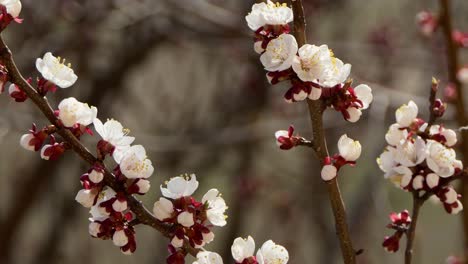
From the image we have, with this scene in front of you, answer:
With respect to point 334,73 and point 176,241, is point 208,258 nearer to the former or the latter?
point 176,241

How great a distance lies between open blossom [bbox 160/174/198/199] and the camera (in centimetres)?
119

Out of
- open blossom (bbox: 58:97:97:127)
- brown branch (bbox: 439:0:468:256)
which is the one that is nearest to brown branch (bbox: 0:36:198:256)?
open blossom (bbox: 58:97:97:127)

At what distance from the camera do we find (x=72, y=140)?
3.78ft

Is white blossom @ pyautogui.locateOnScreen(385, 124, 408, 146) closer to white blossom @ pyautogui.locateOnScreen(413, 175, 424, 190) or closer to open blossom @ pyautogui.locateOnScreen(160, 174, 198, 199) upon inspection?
white blossom @ pyautogui.locateOnScreen(413, 175, 424, 190)

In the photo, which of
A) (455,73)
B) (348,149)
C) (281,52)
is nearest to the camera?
(281,52)

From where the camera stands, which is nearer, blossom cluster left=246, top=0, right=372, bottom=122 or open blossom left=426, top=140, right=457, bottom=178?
blossom cluster left=246, top=0, right=372, bottom=122

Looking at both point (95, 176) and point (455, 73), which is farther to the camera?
point (455, 73)

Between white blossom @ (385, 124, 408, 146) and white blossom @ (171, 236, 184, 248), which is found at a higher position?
white blossom @ (385, 124, 408, 146)

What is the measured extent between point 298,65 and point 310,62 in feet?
0.06

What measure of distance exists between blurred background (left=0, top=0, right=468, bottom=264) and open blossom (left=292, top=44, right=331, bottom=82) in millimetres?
1504

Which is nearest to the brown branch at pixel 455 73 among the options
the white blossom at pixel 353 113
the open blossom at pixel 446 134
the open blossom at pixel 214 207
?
the open blossom at pixel 446 134

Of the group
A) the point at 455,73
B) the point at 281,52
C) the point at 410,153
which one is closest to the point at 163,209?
the point at 281,52

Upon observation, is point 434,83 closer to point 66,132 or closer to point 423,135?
point 423,135

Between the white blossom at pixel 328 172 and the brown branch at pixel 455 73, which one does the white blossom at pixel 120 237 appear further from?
the brown branch at pixel 455 73
